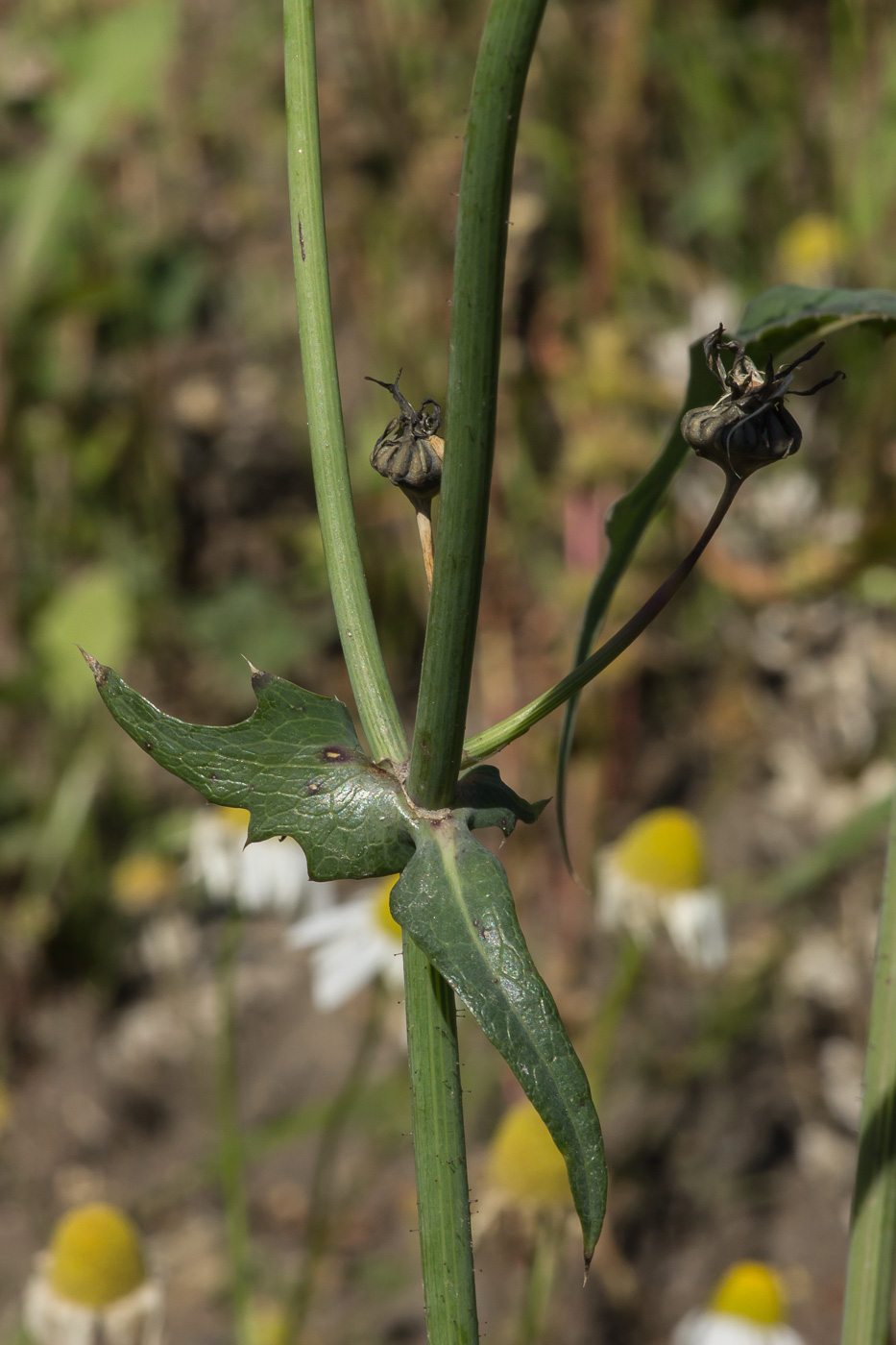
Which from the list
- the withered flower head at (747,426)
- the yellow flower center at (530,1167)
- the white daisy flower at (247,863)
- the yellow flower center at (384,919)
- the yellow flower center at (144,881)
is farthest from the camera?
the yellow flower center at (144,881)

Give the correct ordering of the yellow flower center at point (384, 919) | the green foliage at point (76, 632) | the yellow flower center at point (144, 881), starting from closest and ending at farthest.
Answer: the yellow flower center at point (384, 919) → the yellow flower center at point (144, 881) → the green foliage at point (76, 632)

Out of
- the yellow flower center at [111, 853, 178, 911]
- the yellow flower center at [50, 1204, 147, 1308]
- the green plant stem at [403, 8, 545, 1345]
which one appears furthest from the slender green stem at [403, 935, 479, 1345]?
the yellow flower center at [111, 853, 178, 911]

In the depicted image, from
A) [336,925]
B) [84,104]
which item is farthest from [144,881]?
[84,104]

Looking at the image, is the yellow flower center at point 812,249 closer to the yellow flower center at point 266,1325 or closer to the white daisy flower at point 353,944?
the white daisy flower at point 353,944

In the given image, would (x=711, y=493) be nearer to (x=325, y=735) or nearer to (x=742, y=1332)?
(x=742, y=1332)

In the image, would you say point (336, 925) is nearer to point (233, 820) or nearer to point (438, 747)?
point (233, 820)

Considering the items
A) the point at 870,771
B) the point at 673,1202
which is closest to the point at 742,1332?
the point at 673,1202

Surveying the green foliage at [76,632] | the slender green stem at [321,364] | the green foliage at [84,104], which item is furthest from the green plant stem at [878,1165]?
the green foliage at [84,104]
